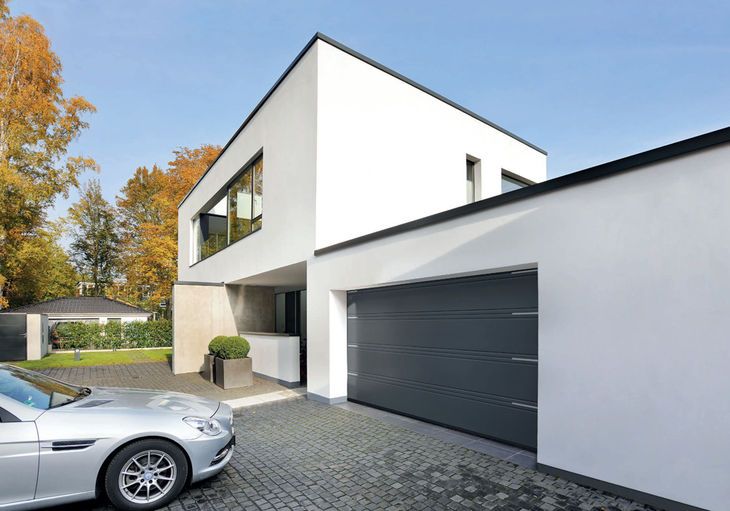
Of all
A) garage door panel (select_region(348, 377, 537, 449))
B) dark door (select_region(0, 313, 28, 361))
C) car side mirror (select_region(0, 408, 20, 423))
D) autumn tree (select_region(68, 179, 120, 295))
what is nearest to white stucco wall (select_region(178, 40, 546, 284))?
garage door panel (select_region(348, 377, 537, 449))

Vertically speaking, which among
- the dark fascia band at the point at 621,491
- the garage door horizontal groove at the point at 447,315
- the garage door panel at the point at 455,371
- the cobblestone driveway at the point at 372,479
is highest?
the garage door horizontal groove at the point at 447,315

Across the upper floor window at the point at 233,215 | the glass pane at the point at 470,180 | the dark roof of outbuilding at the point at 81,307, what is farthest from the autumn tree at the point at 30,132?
the glass pane at the point at 470,180

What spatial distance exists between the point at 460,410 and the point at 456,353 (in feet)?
2.63

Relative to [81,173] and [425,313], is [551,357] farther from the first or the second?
[81,173]

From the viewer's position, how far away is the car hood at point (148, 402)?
3879mm

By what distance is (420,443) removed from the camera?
5.40m

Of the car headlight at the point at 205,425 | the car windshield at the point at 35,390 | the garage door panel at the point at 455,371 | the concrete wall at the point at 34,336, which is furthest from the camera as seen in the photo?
the concrete wall at the point at 34,336

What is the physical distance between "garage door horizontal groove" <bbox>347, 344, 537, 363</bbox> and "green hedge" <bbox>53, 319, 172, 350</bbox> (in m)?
18.7

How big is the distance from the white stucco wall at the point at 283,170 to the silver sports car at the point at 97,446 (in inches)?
196

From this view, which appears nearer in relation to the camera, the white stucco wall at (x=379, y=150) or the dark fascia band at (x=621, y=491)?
the dark fascia band at (x=621, y=491)

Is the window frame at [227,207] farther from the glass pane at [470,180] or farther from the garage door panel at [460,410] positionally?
the glass pane at [470,180]

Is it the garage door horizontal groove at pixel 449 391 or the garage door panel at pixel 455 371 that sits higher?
the garage door panel at pixel 455 371

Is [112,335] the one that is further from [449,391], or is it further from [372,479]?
[372,479]

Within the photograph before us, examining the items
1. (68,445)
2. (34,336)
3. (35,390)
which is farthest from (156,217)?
(68,445)
